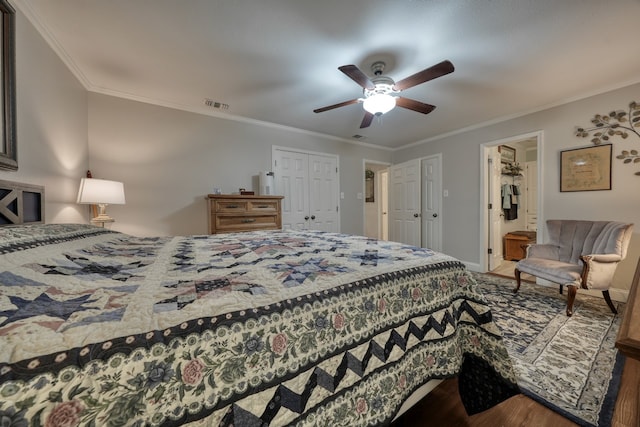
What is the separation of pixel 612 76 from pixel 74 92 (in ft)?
17.7

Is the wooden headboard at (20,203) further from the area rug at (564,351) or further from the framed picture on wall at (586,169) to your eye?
the framed picture on wall at (586,169)

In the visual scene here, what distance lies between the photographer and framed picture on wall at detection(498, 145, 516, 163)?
4.72 m

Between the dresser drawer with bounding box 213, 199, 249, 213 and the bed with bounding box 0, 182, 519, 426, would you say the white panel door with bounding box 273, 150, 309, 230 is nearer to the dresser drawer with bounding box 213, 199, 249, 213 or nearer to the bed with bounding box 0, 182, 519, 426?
the dresser drawer with bounding box 213, 199, 249, 213

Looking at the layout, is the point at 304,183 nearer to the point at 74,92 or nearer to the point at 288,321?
the point at 74,92

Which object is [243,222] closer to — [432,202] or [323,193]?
[323,193]

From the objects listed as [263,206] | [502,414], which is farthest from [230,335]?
[263,206]

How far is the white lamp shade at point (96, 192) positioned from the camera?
83.2 inches

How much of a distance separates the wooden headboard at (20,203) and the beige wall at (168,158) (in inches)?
43.3

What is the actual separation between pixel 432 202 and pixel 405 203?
0.56 meters

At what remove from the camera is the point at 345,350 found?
0.76 metres

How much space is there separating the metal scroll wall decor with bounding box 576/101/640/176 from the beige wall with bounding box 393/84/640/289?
1.8 inches

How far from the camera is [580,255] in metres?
2.56

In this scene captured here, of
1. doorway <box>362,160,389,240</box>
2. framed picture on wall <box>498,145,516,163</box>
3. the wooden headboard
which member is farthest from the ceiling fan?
doorway <box>362,160,389,240</box>

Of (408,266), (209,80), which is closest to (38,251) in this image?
(408,266)
